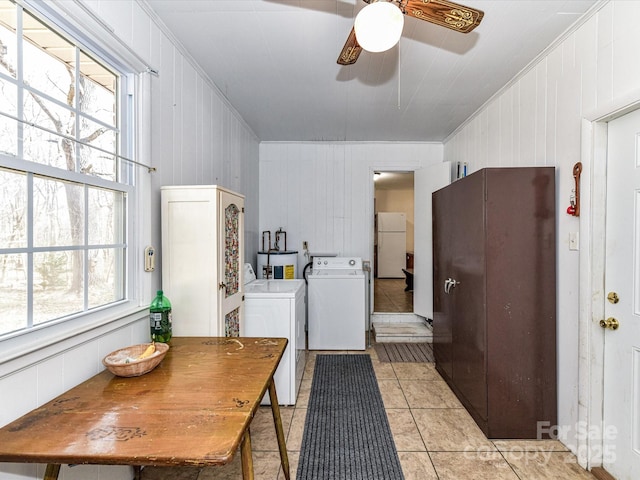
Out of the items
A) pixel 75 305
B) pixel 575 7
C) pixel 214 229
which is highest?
pixel 575 7

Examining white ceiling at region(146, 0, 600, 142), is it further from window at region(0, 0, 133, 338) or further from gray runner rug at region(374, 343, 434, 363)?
gray runner rug at region(374, 343, 434, 363)

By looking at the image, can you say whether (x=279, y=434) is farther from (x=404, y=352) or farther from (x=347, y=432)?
(x=404, y=352)

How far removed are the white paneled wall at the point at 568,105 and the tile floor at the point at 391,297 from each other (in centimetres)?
276

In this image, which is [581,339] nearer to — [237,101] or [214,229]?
[214,229]

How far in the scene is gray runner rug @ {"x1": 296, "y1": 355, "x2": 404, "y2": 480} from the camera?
5.81 ft

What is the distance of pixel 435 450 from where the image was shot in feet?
6.37

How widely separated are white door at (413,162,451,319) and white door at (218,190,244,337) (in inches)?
95.4

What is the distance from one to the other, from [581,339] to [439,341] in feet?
4.18

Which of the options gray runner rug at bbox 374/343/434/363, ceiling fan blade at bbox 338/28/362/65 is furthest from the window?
gray runner rug at bbox 374/343/434/363

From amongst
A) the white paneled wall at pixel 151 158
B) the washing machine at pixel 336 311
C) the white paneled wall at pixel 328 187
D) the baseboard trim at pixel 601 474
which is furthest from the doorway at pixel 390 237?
the baseboard trim at pixel 601 474

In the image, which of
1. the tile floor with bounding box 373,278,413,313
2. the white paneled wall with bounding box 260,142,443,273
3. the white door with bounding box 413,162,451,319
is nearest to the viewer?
the white door with bounding box 413,162,451,319

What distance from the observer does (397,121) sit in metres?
3.53

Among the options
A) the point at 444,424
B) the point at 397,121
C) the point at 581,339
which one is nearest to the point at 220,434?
the point at 444,424

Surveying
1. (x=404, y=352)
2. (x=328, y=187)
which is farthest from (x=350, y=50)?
(x=404, y=352)
